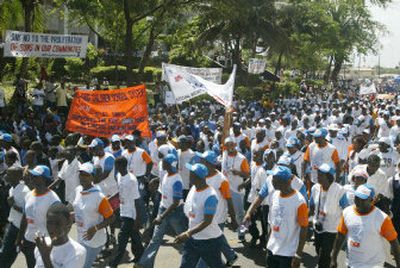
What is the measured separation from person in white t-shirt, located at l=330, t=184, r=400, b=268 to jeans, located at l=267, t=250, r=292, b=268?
650 millimetres

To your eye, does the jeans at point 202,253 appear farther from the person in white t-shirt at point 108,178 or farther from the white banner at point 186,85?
the white banner at point 186,85

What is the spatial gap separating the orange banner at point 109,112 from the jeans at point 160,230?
13.5 feet

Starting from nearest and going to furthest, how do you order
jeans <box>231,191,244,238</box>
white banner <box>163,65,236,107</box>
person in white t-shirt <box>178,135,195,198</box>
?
1. jeans <box>231,191,244,238</box>
2. person in white t-shirt <box>178,135,195,198</box>
3. white banner <box>163,65,236,107</box>

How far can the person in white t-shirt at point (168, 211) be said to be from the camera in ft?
21.8

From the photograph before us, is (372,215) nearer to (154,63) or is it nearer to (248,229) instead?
(248,229)

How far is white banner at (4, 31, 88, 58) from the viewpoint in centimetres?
1402

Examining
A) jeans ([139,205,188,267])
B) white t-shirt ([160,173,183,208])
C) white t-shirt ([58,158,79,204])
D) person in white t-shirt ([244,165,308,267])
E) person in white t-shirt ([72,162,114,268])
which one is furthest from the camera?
white t-shirt ([58,158,79,204])

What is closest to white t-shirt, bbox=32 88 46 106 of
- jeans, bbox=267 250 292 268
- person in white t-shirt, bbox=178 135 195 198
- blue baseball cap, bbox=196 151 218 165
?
person in white t-shirt, bbox=178 135 195 198

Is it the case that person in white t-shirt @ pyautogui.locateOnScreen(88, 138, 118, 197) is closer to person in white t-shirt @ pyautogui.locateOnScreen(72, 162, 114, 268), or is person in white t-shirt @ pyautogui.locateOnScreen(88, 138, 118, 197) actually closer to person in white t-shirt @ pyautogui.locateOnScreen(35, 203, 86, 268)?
person in white t-shirt @ pyautogui.locateOnScreen(72, 162, 114, 268)

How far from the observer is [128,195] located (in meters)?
6.99

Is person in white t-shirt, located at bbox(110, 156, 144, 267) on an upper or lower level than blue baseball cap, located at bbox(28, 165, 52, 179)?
lower

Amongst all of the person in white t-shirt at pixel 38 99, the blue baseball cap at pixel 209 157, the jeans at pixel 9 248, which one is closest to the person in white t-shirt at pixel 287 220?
the blue baseball cap at pixel 209 157

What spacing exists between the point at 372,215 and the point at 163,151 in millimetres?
4539

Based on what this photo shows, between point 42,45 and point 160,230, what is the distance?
31.5ft
